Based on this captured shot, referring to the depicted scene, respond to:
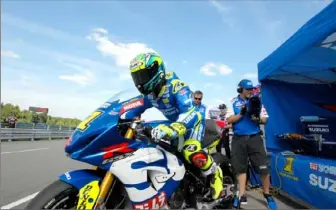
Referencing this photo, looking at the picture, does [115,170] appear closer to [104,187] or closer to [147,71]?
[104,187]

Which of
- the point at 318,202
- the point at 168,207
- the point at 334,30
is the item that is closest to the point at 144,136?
the point at 168,207

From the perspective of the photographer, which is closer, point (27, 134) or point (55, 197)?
point (55, 197)

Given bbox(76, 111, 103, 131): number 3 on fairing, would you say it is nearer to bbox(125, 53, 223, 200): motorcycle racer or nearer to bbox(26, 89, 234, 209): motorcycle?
bbox(26, 89, 234, 209): motorcycle

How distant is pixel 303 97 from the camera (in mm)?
7816

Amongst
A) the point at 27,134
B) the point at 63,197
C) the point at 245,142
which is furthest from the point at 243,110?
the point at 27,134

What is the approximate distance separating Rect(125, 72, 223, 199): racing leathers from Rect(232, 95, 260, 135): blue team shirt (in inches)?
75.3

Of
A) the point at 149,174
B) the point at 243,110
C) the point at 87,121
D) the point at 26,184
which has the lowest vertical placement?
the point at 26,184

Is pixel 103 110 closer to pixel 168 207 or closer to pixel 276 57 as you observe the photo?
pixel 168 207

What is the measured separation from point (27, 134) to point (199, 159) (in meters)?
25.4

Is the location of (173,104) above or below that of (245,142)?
above

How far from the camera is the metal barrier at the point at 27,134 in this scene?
907 inches

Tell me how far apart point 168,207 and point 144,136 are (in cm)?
75

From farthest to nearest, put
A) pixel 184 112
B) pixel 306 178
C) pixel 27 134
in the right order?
1. pixel 27 134
2. pixel 306 178
3. pixel 184 112

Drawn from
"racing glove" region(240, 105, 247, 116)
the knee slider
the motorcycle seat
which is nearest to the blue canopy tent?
"racing glove" region(240, 105, 247, 116)
